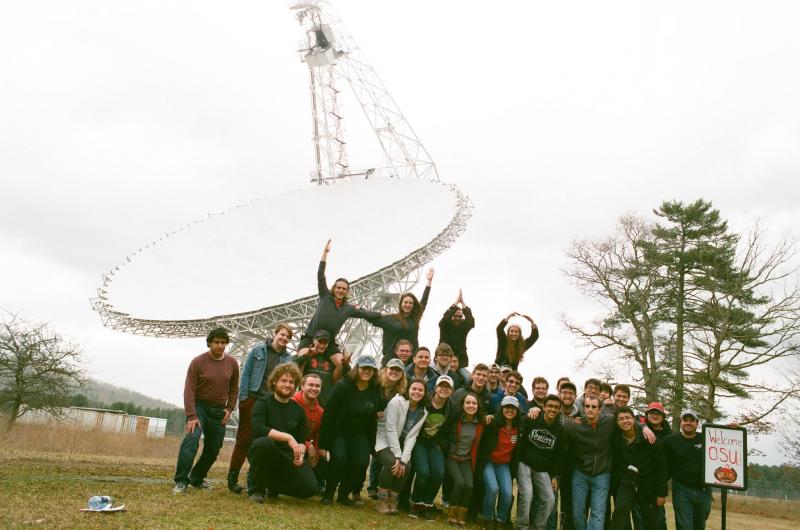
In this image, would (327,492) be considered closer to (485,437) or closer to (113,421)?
(485,437)

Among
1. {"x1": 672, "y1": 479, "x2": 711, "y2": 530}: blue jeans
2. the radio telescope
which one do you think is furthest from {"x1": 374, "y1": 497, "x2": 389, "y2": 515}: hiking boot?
the radio telescope

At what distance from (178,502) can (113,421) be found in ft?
94.8

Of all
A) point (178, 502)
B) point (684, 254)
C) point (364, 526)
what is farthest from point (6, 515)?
point (684, 254)

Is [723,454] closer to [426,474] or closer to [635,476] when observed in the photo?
[635,476]

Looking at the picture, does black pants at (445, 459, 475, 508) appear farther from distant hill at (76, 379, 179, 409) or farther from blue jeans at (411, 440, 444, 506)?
distant hill at (76, 379, 179, 409)

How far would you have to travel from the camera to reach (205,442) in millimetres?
7422

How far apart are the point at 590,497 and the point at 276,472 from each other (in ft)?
13.8

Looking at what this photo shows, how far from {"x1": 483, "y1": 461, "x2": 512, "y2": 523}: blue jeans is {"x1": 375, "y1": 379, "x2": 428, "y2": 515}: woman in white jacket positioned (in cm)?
110

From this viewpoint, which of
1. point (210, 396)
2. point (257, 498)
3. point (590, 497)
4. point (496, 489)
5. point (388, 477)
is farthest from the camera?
point (590, 497)

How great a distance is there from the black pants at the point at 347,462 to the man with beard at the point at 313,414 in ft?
0.56

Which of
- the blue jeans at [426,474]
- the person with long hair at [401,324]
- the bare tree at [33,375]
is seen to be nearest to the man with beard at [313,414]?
the blue jeans at [426,474]

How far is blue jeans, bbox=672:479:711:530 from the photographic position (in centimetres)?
780

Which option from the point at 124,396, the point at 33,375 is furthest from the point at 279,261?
the point at 124,396

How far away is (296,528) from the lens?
562 cm
